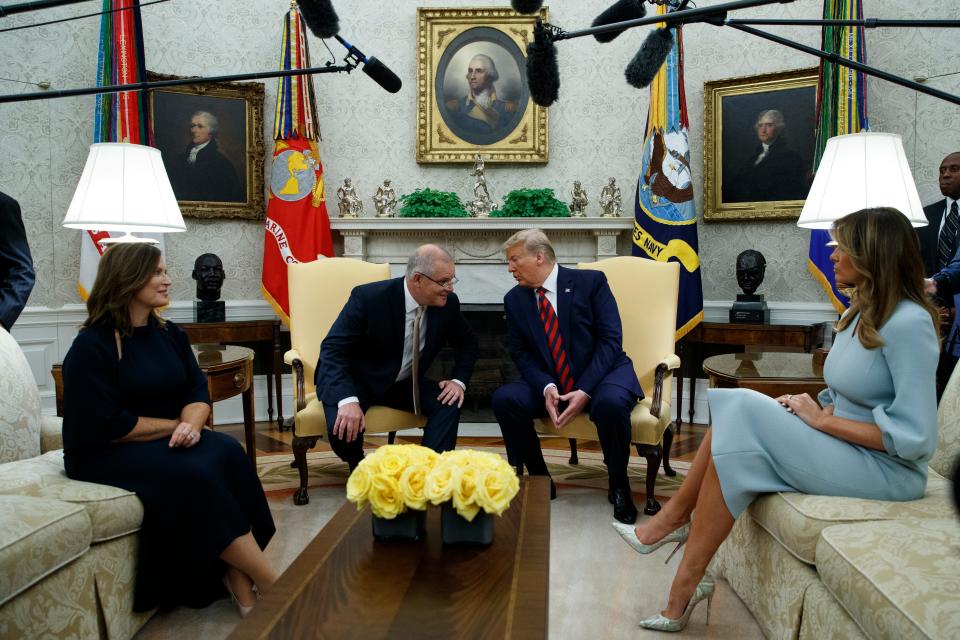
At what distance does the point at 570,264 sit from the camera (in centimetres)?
563

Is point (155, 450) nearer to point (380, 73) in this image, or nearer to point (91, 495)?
point (91, 495)

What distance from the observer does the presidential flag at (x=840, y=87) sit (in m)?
4.81

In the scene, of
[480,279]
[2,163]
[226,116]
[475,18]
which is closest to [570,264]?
[480,279]

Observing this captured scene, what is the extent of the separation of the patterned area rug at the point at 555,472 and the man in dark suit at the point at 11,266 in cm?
157

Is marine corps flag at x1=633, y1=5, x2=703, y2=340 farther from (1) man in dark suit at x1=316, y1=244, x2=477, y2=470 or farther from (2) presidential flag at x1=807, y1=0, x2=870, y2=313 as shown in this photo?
(1) man in dark suit at x1=316, y1=244, x2=477, y2=470

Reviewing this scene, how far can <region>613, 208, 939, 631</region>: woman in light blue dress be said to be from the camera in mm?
2002

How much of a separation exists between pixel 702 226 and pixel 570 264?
1.16m

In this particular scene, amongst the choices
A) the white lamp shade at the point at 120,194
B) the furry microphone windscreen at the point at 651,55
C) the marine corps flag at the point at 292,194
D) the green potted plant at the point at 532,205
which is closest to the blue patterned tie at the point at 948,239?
the green potted plant at the point at 532,205

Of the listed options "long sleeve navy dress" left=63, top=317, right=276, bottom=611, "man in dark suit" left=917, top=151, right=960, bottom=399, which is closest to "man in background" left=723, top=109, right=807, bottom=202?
"man in dark suit" left=917, top=151, right=960, bottom=399

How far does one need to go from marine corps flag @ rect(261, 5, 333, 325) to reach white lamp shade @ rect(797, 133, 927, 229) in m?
3.65

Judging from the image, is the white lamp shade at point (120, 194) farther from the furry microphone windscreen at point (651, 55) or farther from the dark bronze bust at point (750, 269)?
the dark bronze bust at point (750, 269)

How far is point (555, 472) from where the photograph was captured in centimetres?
426

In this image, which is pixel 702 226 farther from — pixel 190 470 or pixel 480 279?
pixel 190 470

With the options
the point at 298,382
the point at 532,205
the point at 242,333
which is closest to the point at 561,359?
the point at 298,382
